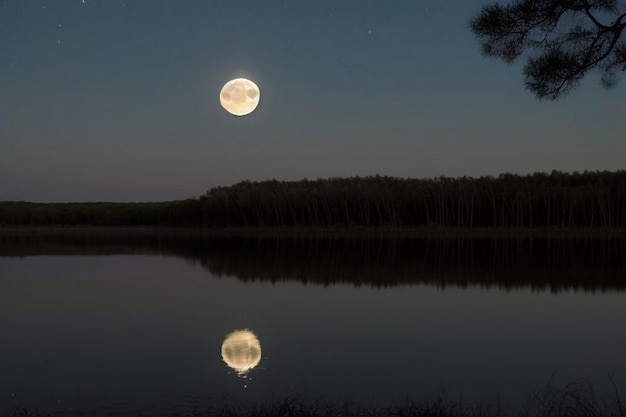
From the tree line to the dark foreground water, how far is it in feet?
75.2

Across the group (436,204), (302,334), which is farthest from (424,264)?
(436,204)

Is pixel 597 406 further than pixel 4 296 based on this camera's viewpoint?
No

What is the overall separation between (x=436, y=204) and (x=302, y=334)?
33.3 m

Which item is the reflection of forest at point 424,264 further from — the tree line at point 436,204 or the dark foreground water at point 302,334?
the tree line at point 436,204

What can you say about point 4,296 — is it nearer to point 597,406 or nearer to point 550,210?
point 597,406

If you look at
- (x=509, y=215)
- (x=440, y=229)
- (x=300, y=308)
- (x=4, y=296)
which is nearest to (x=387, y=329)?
(x=300, y=308)

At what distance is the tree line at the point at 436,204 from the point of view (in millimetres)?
41062

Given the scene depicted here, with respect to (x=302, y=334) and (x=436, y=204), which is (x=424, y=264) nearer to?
(x=302, y=334)

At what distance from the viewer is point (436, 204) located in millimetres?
41906

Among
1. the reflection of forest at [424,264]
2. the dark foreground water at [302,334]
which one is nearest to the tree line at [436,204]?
the reflection of forest at [424,264]

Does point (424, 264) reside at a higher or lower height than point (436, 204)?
lower

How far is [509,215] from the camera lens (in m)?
43.7

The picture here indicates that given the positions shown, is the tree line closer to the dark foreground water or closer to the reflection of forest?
the reflection of forest

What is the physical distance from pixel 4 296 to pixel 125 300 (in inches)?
97.4
